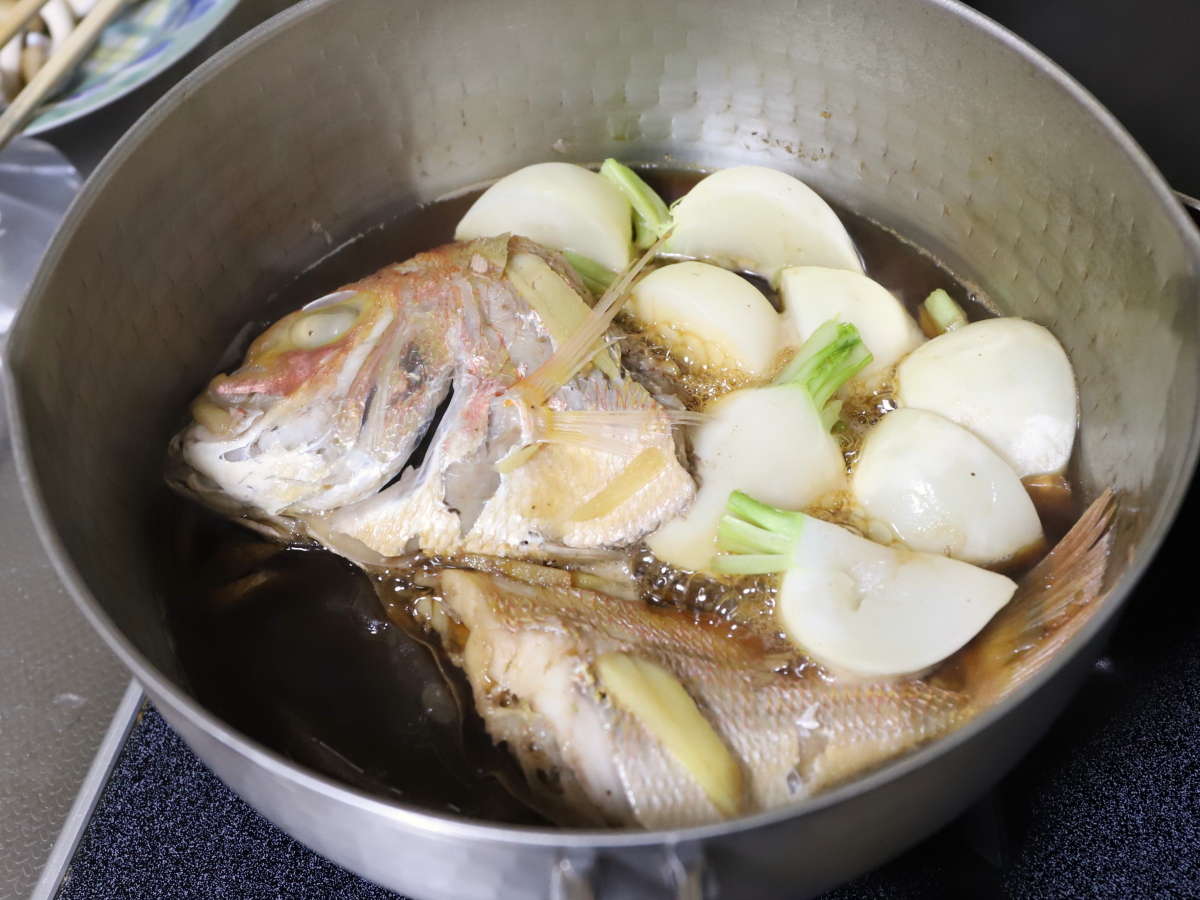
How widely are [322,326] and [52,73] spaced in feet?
1.50

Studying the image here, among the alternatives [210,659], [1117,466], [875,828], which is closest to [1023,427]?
[1117,466]

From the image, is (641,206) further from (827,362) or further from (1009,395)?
(1009,395)

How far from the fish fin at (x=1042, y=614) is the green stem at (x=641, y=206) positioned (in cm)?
66

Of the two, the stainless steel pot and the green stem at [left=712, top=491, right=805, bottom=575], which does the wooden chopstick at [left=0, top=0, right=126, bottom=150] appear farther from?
the green stem at [left=712, top=491, right=805, bottom=575]

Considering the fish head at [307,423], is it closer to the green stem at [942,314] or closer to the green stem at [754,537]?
the green stem at [754,537]

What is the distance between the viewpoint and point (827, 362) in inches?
41.1

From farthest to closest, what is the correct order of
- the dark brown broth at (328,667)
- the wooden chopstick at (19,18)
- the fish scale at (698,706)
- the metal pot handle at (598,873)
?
the wooden chopstick at (19,18), the dark brown broth at (328,667), the fish scale at (698,706), the metal pot handle at (598,873)

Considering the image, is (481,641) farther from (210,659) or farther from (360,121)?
(360,121)

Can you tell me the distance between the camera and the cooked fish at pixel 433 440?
0.95 metres

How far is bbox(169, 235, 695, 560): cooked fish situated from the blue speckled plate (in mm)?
521

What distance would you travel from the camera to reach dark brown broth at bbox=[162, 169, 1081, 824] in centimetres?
87

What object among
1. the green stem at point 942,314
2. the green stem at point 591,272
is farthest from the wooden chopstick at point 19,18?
the green stem at point 942,314

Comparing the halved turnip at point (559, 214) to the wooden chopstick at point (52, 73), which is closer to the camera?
the wooden chopstick at point (52, 73)

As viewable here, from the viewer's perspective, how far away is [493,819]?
0.83 m
